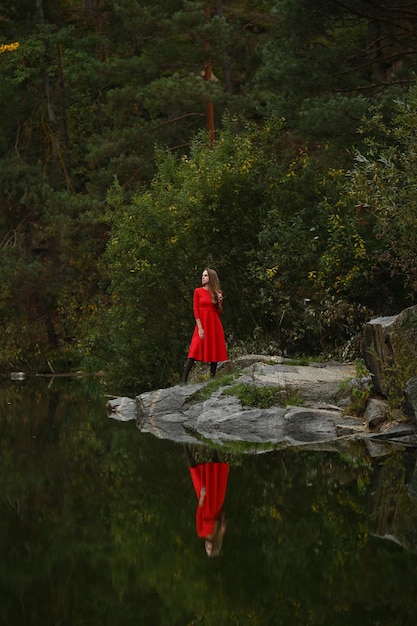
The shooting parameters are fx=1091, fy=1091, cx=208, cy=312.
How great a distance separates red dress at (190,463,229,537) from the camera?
7.69 m

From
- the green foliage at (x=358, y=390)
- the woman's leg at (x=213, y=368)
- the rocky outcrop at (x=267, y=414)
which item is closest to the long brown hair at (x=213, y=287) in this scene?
the woman's leg at (x=213, y=368)

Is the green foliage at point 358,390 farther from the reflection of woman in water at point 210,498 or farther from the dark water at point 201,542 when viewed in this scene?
the reflection of woman in water at point 210,498

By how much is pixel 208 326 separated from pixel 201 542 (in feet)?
34.3

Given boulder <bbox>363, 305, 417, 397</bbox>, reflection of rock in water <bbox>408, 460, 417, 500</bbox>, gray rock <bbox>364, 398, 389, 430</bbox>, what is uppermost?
reflection of rock in water <bbox>408, 460, 417, 500</bbox>

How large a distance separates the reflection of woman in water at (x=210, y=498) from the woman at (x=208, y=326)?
216 inches

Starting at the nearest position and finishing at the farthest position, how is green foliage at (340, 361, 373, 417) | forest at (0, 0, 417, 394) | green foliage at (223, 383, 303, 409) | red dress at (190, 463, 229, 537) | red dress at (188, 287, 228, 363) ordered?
red dress at (190, 463, 229, 537) < green foliage at (340, 361, 373, 417) < green foliage at (223, 383, 303, 409) < red dress at (188, 287, 228, 363) < forest at (0, 0, 417, 394)

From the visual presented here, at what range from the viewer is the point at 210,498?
8789mm

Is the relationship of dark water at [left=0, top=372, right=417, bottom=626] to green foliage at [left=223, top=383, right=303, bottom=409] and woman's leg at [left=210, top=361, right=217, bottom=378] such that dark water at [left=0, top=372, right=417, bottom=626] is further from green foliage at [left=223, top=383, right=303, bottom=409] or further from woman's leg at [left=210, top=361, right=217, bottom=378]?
woman's leg at [left=210, top=361, right=217, bottom=378]

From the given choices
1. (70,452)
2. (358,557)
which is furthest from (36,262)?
(358,557)

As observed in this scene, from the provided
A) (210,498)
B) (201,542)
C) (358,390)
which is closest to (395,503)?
(210,498)

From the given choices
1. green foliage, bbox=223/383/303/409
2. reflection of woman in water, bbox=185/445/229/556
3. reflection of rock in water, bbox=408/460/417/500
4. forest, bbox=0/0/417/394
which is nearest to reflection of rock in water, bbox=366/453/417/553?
reflection of rock in water, bbox=408/460/417/500

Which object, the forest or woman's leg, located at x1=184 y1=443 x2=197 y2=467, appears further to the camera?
the forest

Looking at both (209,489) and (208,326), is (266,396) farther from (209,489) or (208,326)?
(209,489)

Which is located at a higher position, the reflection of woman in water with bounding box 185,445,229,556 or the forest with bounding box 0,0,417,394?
the reflection of woman in water with bounding box 185,445,229,556
